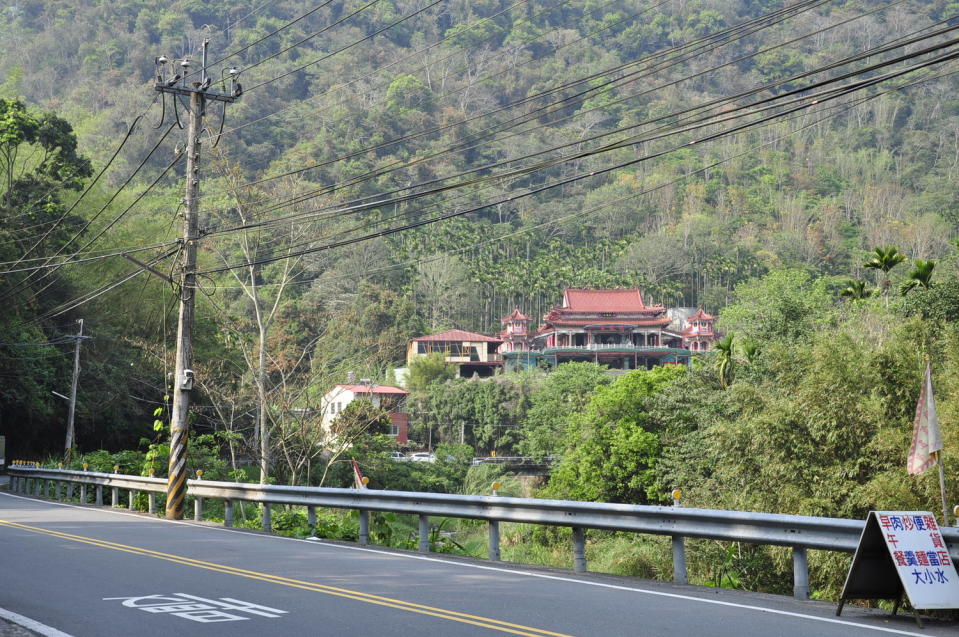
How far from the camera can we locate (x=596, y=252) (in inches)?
5389

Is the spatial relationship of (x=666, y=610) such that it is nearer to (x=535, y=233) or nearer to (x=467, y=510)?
(x=467, y=510)

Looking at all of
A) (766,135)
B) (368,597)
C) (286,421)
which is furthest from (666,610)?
(766,135)

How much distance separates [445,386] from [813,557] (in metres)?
57.9

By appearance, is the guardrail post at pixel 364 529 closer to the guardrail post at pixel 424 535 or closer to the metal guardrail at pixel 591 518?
the metal guardrail at pixel 591 518

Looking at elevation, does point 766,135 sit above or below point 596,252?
above

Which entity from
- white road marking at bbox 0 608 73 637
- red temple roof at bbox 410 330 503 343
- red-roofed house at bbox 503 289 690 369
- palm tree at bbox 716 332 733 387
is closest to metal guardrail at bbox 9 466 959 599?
white road marking at bbox 0 608 73 637

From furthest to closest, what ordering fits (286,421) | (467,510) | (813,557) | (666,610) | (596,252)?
(596,252) < (286,421) < (813,557) < (467,510) < (666,610)

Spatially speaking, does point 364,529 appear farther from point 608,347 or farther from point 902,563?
point 608,347

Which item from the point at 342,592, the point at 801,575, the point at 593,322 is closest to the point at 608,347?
the point at 593,322

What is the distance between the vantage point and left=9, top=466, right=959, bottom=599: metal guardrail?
911 cm

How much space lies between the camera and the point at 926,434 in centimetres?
1234

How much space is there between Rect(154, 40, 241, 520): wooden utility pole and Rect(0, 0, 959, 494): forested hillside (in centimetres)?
62

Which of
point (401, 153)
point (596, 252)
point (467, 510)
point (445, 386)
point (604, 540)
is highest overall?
point (401, 153)

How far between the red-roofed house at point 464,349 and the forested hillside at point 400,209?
3.14m
